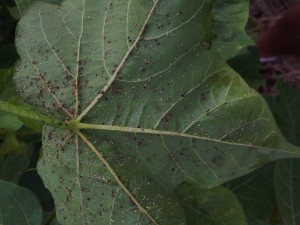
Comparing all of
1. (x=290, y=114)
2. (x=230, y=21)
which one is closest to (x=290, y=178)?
(x=290, y=114)

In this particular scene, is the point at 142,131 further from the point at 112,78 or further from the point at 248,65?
the point at 248,65

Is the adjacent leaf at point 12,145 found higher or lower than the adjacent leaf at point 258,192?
higher

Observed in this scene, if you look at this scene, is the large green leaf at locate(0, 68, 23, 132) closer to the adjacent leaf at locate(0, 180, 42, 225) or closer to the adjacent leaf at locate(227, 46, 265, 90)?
the adjacent leaf at locate(0, 180, 42, 225)

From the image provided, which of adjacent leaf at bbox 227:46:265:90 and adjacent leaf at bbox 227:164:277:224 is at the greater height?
adjacent leaf at bbox 227:46:265:90

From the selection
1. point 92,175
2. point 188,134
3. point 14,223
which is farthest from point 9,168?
point 188,134

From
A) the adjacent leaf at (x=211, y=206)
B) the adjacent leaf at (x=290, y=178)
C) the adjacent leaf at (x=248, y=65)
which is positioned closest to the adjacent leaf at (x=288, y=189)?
the adjacent leaf at (x=290, y=178)

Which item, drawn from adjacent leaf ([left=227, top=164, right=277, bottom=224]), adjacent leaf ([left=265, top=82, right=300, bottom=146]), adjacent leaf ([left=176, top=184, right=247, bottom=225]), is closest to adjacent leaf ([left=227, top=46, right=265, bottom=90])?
adjacent leaf ([left=265, top=82, right=300, bottom=146])

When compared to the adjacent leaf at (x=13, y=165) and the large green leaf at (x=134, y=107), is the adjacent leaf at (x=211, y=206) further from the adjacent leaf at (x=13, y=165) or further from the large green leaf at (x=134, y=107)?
the adjacent leaf at (x=13, y=165)
